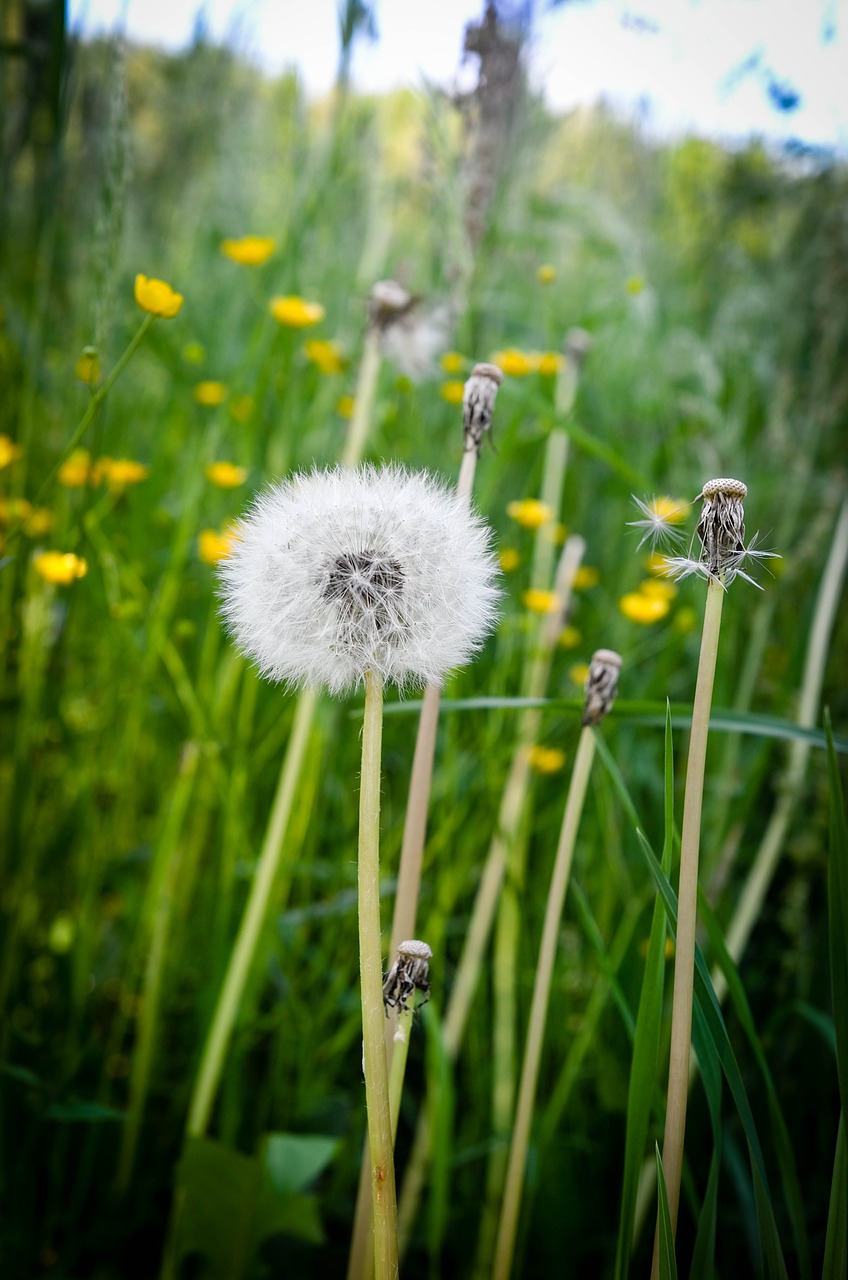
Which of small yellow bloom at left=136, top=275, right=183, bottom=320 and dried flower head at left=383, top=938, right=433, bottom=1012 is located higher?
small yellow bloom at left=136, top=275, right=183, bottom=320

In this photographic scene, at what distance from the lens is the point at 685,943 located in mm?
408

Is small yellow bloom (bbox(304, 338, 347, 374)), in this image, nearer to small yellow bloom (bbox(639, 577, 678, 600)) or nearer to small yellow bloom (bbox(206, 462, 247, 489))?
small yellow bloom (bbox(206, 462, 247, 489))

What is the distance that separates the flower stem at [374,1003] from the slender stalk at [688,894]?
0.13 metres

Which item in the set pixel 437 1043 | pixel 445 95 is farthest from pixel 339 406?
pixel 437 1043

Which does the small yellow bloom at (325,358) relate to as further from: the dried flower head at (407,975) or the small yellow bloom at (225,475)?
the dried flower head at (407,975)

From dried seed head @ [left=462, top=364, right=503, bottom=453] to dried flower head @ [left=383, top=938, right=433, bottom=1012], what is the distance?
0.29 meters

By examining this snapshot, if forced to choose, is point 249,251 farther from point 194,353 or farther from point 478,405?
point 478,405

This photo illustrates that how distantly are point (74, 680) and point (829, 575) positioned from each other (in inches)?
41.8

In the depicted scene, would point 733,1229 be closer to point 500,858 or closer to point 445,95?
point 500,858

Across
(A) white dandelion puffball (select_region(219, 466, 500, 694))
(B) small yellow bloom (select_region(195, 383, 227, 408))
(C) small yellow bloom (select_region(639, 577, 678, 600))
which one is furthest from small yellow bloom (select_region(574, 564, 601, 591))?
(A) white dandelion puffball (select_region(219, 466, 500, 694))

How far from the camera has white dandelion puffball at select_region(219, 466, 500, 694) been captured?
44 cm

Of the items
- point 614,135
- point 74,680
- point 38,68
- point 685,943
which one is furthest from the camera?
point 614,135

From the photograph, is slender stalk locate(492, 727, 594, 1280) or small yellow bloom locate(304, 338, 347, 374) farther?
small yellow bloom locate(304, 338, 347, 374)

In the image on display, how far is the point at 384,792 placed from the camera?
603mm
